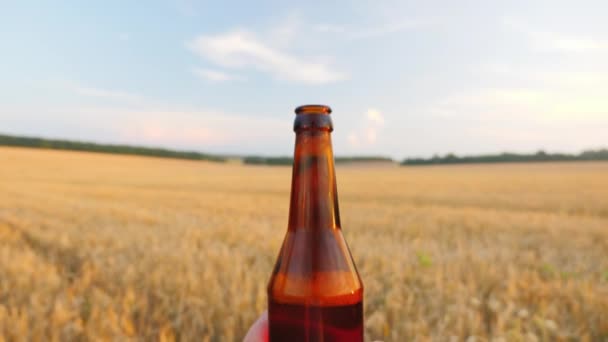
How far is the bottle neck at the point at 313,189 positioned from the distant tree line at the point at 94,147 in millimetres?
67604

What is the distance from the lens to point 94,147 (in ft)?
208

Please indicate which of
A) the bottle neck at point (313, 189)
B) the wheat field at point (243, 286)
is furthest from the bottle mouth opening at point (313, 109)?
the wheat field at point (243, 286)

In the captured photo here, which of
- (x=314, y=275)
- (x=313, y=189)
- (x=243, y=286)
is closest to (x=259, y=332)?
(x=314, y=275)

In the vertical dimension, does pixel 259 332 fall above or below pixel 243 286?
above

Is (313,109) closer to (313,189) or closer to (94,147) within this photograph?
(313,189)

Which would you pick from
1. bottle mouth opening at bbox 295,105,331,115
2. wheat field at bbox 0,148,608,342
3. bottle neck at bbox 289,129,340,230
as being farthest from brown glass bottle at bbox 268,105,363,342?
wheat field at bbox 0,148,608,342

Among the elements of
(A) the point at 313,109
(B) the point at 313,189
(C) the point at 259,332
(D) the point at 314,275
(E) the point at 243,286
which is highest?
(A) the point at 313,109

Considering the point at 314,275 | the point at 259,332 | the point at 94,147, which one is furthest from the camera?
the point at 94,147

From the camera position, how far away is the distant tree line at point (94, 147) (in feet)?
199

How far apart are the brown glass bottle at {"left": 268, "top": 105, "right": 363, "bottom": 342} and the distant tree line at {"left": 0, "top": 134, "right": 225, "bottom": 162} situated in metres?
67.7

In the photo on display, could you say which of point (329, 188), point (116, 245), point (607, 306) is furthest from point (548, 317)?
point (116, 245)

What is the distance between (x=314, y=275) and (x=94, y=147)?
68.8 metres

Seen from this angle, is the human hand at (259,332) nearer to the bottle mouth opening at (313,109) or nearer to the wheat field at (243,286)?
the bottle mouth opening at (313,109)

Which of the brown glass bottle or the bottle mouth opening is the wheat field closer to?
the brown glass bottle
